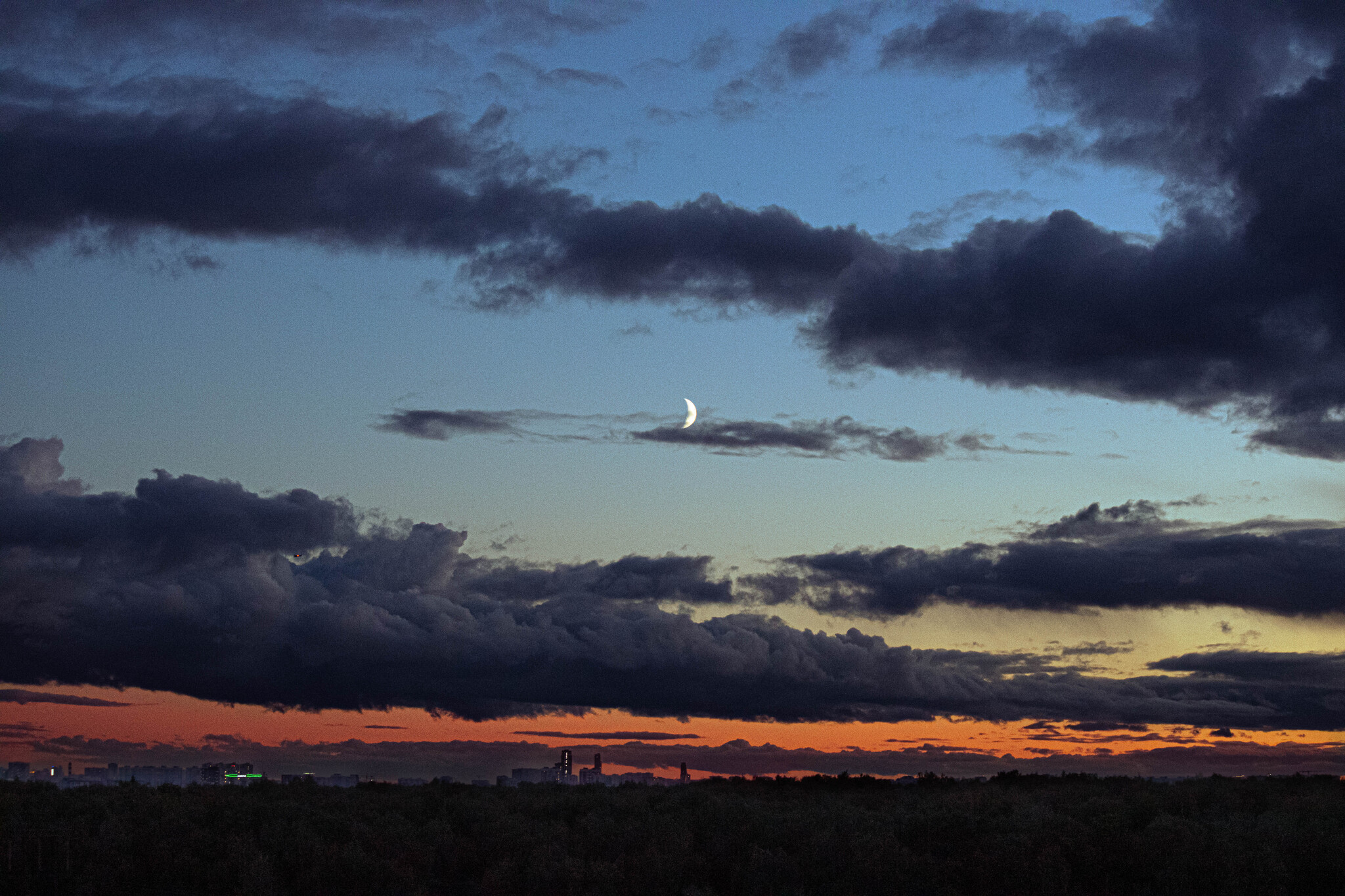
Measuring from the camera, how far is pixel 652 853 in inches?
1785

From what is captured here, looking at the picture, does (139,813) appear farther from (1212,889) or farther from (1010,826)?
(1212,889)

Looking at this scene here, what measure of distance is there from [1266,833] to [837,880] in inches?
658

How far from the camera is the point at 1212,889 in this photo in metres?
42.0

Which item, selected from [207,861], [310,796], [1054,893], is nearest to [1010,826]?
[1054,893]

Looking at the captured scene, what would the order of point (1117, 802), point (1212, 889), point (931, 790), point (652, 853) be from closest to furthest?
1. point (1212, 889)
2. point (652, 853)
3. point (1117, 802)
4. point (931, 790)

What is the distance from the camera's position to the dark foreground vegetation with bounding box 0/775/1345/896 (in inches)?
1697

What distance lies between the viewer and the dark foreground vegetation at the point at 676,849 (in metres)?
43.1

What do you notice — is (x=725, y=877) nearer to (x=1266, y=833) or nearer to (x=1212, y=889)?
(x=1212, y=889)

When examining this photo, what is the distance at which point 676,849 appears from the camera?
4706cm

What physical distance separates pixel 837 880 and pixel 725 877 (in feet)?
15.2

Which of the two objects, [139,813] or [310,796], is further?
[310,796]

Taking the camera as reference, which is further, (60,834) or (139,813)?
(139,813)

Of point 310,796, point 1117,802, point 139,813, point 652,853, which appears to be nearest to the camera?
point 652,853

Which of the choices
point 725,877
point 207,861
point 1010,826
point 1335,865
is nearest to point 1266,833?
point 1335,865
